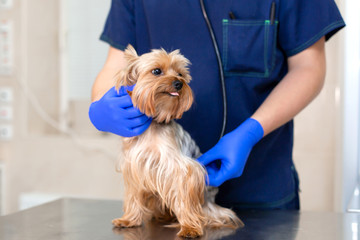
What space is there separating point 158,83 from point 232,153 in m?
0.29

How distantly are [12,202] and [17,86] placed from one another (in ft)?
2.62

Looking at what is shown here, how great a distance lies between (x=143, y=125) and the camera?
1.07 metres

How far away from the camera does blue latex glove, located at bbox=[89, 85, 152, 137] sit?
1063 millimetres

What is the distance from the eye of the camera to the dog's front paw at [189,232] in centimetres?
104

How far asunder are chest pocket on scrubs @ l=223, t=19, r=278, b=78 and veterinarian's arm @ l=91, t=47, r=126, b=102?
332 millimetres

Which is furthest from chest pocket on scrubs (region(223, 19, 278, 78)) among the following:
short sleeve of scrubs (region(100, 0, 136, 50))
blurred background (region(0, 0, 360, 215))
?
blurred background (region(0, 0, 360, 215))

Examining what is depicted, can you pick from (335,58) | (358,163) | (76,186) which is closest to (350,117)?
(358,163)

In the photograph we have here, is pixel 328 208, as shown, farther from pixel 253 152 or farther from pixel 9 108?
pixel 9 108

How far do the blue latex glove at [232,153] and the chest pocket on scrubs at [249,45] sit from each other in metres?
0.21

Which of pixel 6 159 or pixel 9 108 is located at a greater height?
pixel 9 108

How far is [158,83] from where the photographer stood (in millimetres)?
1008

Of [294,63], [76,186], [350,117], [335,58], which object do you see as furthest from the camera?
[76,186]

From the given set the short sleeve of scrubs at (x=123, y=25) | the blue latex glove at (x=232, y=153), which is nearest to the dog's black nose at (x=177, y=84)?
the blue latex glove at (x=232, y=153)

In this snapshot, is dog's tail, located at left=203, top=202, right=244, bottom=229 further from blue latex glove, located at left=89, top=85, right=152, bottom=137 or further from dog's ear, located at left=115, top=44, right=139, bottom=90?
dog's ear, located at left=115, top=44, right=139, bottom=90
